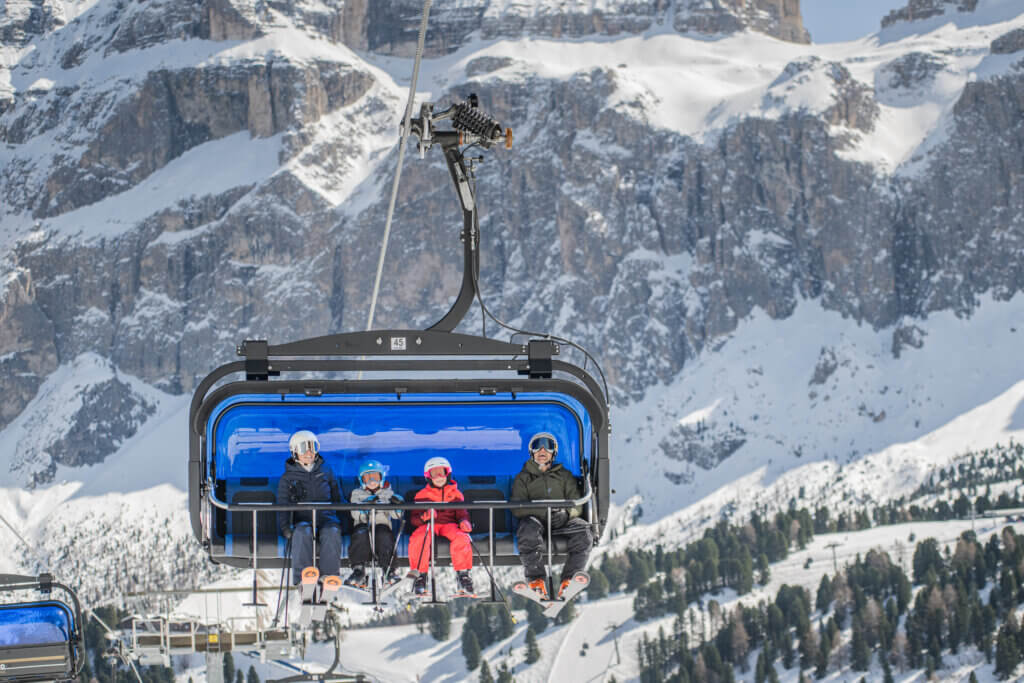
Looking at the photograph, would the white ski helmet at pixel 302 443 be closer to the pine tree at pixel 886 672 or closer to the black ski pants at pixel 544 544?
the black ski pants at pixel 544 544

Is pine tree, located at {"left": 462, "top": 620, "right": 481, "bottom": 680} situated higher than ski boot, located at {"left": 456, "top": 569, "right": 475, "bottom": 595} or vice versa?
ski boot, located at {"left": 456, "top": 569, "right": 475, "bottom": 595}

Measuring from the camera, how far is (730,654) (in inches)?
6875

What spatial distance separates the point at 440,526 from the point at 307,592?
43.9 inches

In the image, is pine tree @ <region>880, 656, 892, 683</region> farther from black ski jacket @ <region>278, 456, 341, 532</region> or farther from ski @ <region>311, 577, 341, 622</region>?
ski @ <region>311, 577, 341, 622</region>

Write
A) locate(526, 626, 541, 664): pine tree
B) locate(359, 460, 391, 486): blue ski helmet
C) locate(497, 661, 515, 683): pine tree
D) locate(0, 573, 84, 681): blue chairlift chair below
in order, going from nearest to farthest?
locate(359, 460, 391, 486): blue ski helmet < locate(0, 573, 84, 681): blue chairlift chair below < locate(497, 661, 515, 683): pine tree < locate(526, 626, 541, 664): pine tree

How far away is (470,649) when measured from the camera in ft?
638

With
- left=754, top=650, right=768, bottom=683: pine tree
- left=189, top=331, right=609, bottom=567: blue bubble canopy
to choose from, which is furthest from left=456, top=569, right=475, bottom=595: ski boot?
left=754, top=650, right=768, bottom=683: pine tree

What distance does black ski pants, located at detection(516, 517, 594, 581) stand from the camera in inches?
472

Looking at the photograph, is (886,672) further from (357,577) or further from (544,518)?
(357,577)

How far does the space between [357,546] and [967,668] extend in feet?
508

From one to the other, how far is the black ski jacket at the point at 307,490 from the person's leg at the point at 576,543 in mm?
1723

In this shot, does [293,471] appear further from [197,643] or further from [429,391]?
[197,643]

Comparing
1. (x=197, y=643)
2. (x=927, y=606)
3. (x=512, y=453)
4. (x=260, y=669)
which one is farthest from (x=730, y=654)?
(x=512, y=453)

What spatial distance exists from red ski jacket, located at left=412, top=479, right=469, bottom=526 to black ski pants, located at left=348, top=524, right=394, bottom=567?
301 millimetres
